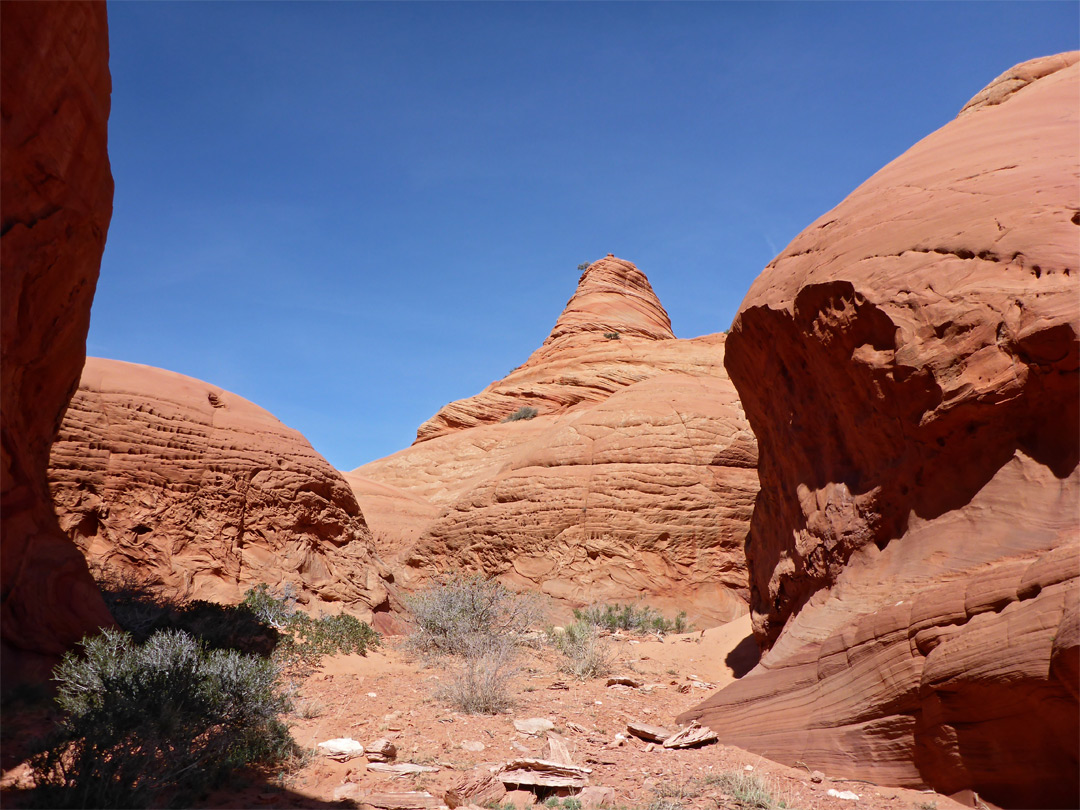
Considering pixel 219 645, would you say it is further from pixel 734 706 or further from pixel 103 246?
pixel 734 706

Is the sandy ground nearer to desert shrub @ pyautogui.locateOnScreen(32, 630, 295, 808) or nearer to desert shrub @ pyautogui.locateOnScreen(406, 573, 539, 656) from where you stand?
desert shrub @ pyautogui.locateOnScreen(32, 630, 295, 808)

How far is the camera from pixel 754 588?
914cm

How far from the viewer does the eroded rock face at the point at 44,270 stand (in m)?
5.43

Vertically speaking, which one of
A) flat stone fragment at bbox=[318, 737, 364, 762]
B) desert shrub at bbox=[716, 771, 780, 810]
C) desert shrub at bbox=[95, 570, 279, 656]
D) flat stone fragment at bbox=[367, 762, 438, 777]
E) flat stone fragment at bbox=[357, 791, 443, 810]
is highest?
desert shrub at bbox=[95, 570, 279, 656]

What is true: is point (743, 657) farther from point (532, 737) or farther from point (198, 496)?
point (198, 496)

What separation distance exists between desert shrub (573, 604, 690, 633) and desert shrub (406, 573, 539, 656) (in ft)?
3.90

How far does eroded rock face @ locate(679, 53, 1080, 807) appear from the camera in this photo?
14.9 feet

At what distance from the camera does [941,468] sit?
5785 millimetres

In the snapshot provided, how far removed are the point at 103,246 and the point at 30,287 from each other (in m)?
1.42

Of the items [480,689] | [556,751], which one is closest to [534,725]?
[480,689]

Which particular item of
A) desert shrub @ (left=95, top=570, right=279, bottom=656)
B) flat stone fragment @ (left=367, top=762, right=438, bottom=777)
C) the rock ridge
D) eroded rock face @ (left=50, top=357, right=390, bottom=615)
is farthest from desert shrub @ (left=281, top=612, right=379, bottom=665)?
the rock ridge

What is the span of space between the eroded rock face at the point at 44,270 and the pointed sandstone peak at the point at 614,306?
32.3 m

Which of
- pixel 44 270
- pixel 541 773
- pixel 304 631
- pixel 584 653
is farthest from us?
pixel 304 631

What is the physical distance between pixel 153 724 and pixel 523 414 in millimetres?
27918
